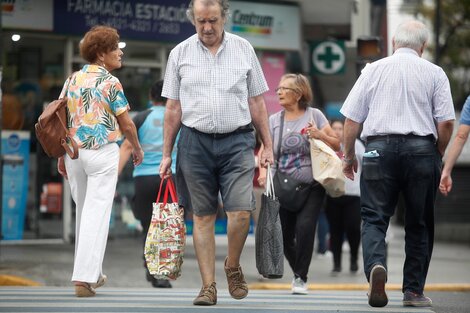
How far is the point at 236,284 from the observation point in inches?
334

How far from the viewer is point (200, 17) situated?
27.7 ft

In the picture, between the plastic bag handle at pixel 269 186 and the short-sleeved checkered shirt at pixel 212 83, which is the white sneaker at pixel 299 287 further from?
the short-sleeved checkered shirt at pixel 212 83

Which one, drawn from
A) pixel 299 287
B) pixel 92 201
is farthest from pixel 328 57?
pixel 92 201

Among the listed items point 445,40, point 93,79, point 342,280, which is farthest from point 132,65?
point 445,40

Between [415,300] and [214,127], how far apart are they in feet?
5.73

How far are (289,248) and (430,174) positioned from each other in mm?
2891

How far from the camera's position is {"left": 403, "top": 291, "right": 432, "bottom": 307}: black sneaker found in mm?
8531

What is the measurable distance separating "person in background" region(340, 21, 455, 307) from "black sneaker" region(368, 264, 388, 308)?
13.9 inches

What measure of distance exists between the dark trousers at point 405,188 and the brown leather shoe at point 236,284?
83cm

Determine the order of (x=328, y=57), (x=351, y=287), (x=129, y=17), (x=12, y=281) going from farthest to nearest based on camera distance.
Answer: (x=328, y=57)
(x=129, y=17)
(x=351, y=287)
(x=12, y=281)

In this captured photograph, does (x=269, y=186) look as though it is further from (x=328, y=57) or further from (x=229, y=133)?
(x=328, y=57)

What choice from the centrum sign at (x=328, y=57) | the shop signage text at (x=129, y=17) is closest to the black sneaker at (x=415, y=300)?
the shop signage text at (x=129, y=17)

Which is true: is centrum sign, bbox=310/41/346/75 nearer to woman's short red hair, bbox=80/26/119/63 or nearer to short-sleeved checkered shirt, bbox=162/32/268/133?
woman's short red hair, bbox=80/26/119/63

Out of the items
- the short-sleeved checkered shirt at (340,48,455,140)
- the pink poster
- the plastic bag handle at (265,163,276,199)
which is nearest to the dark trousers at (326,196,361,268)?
the pink poster
